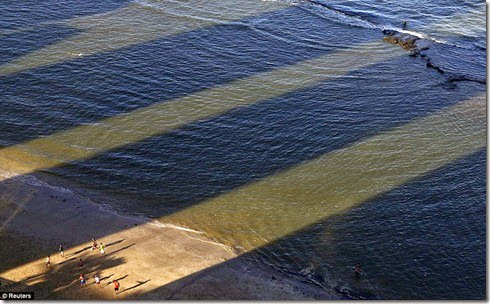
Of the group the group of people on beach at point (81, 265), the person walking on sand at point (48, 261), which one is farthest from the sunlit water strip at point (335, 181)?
the person walking on sand at point (48, 261)

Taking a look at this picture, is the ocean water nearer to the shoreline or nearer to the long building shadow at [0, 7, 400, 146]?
the long building shadow at [0, 7, 400, 146]

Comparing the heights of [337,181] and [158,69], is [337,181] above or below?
below

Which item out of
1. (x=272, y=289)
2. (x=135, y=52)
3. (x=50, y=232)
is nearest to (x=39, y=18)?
(x=135, y=52)

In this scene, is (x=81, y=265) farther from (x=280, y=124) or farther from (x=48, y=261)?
(x=280, y=124)

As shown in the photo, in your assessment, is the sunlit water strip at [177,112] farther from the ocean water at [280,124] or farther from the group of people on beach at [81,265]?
the group of people on beach at [81,265]

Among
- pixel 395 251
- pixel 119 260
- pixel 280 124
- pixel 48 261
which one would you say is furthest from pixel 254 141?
pixel 48 261
